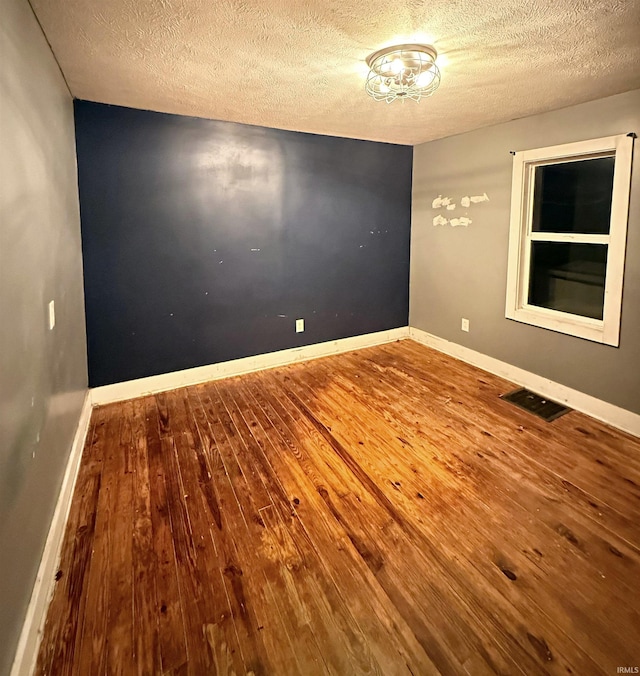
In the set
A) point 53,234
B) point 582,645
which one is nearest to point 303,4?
point 53,234

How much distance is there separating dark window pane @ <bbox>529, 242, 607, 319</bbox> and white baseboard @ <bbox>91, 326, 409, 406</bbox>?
1.66 metres

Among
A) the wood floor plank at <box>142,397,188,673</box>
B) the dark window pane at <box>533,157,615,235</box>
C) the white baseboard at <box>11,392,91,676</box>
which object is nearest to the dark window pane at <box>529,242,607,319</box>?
the dark window pane at <box>533,157,615,235</box>

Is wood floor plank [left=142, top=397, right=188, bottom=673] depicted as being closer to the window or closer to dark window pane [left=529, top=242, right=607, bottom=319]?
the window

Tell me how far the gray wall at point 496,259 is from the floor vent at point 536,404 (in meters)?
0.19

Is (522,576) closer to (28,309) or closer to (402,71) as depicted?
(28,309)

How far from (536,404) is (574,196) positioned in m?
1.63

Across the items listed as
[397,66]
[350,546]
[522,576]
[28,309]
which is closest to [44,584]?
[28,309]

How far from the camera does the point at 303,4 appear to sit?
1.60m

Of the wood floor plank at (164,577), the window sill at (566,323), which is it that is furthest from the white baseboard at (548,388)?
the wood floor plank at (164,577)

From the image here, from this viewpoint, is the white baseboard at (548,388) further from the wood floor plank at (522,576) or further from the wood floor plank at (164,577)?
the wood floor plank at (164,577)

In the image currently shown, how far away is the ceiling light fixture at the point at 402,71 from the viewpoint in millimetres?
1983

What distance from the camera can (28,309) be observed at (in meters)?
1.53

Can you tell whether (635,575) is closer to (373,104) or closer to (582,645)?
(582,645)

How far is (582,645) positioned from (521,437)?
1.44 meters
